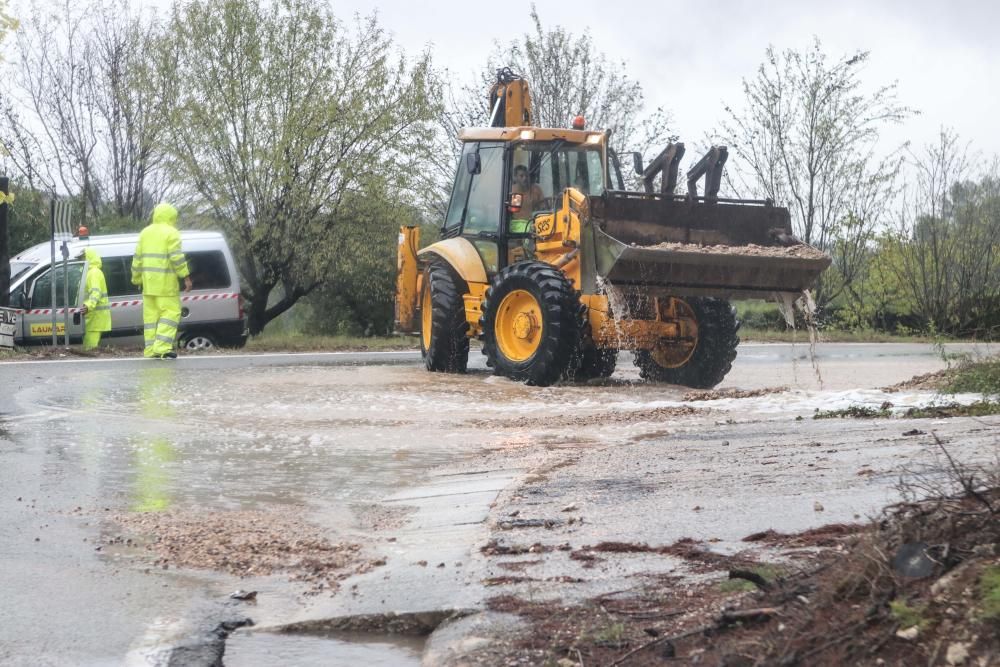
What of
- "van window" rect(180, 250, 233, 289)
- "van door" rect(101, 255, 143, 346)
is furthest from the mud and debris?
"van door" rect(101, 255, 143, 346)

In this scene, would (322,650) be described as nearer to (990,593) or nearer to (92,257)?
(990,593)

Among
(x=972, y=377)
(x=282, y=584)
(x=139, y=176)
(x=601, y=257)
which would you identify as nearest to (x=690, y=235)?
(x=601, y=257)

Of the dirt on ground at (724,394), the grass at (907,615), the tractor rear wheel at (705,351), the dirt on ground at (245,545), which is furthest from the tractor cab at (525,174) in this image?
the grass at (907,615)

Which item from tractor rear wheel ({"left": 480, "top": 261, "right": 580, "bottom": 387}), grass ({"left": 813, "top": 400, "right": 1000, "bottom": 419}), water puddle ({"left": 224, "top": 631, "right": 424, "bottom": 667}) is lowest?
water puddle ({"left": 224, "top": 631, "right": 424, "bottom": 667})

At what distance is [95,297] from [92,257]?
62 cm

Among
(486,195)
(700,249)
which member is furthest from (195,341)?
(700,249)

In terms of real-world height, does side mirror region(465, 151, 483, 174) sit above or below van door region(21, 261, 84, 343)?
above

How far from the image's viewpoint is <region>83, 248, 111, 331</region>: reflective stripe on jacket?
2267 centimetres

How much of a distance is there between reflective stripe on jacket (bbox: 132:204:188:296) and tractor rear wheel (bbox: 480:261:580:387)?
5.77 m

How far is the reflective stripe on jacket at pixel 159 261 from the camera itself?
19.4 meters

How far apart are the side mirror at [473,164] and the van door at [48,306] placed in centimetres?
912

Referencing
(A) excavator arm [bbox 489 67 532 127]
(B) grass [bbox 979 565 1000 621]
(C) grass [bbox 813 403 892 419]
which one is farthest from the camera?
(A) excavator arm [bbox 489 67 532 127]

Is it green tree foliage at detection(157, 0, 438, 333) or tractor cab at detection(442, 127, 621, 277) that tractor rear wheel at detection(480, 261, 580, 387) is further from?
green tree foliage at detection(157, 0, 438, 333)

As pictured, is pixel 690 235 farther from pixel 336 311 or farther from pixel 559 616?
pixel 336 311
